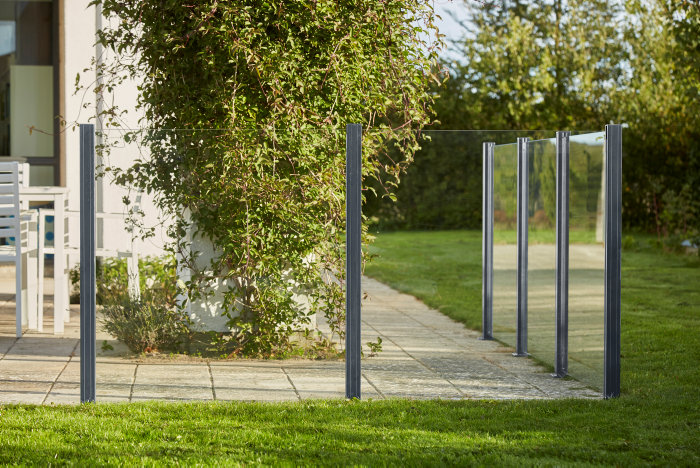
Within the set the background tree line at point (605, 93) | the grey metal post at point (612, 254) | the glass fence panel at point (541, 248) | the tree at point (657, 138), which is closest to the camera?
the grey metal post at point (612, 254)

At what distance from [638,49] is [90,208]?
1493 centimetres

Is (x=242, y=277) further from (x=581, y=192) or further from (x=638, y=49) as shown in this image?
(x=638, y=49)

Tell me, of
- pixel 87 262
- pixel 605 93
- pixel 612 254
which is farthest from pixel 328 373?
pixel 605 93

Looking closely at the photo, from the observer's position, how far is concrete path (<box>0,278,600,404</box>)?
5059 millimetres

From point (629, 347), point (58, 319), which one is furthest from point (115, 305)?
point (629, 347)

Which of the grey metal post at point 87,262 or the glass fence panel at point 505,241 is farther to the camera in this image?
the glass fence panel at point 505,241

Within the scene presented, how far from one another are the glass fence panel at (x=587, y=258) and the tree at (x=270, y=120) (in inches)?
45.1

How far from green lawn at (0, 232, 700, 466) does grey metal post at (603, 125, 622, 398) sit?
0.27 m

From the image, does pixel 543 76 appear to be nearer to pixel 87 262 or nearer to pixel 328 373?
pixel 328 373

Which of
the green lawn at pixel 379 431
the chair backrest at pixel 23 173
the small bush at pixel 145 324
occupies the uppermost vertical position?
the chair backrest at pixel 23 173

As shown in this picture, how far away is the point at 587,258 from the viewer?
547 cm

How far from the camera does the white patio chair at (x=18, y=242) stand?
6.79 meters

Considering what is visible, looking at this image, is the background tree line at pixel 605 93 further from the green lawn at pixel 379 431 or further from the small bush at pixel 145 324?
the small bush at pixel 145 324

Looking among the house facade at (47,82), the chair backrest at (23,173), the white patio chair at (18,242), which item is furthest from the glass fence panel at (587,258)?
the house facade at (47,82)
